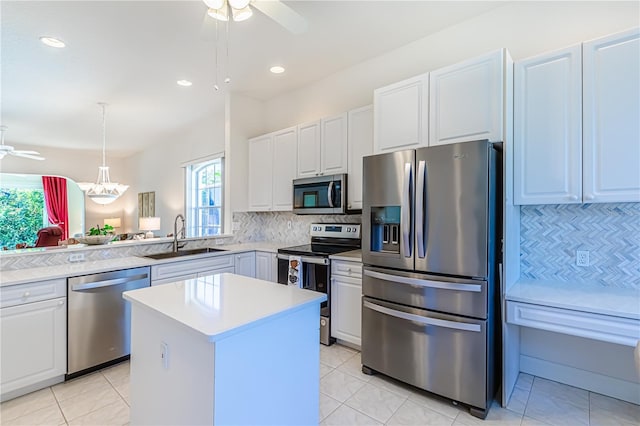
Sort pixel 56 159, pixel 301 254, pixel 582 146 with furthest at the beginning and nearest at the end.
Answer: pixel 56 159 → pixel 301 254 → pixel 582 146

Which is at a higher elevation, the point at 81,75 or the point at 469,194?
the point at 81,75

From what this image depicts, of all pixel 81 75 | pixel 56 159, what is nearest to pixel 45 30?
pixel 81 75

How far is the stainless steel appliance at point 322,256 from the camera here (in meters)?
2.99

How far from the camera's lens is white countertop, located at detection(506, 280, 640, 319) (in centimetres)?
168

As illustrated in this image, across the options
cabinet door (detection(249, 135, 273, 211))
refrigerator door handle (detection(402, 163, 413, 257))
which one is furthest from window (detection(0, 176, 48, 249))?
refrigerator door handle (detection(402, 163, 413, 257))

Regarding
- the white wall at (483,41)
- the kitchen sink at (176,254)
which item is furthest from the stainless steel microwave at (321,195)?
the kitchen sink at (176,254)

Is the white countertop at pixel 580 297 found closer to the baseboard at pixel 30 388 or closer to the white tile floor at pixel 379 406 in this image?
the white tile floor at pixel 379 406

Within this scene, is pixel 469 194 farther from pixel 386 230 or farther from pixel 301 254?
pixel 301 254

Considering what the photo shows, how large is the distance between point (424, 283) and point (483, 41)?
2.11 m

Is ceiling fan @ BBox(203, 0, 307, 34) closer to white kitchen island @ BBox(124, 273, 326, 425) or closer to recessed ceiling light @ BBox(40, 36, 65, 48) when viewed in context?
white kitchen island @ BBox(124, 273, 326, 425)

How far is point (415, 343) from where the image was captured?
2.16 m

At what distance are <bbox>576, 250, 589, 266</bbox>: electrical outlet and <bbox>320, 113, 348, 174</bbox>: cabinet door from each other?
206 cm

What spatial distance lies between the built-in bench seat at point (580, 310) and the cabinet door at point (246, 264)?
2.73m

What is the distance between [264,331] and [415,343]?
1.28 m
